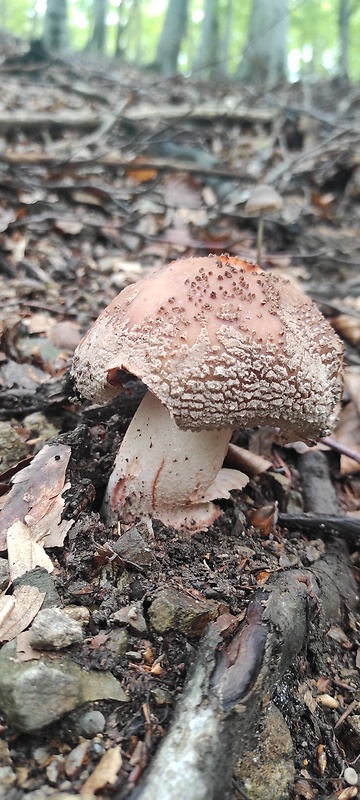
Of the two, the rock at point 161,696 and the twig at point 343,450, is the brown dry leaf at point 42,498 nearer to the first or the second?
the rock at point 161,696

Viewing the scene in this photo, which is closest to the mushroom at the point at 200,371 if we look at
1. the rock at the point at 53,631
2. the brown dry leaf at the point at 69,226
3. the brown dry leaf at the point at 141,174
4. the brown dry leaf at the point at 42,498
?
the brown dry leaf at the point at 42,498

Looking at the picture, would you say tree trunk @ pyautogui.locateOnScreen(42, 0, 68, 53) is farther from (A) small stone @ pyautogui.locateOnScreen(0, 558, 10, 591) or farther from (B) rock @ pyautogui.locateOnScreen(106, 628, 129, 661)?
(B) rock @ pyautogui.locateOnScreen(106, 628, 129, 661)

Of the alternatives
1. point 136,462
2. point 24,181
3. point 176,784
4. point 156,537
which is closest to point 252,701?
point 176,784

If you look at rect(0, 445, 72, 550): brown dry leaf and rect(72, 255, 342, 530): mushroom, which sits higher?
rect(72, 255, 342, 530): mushroom

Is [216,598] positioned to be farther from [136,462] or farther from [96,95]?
[96,95]

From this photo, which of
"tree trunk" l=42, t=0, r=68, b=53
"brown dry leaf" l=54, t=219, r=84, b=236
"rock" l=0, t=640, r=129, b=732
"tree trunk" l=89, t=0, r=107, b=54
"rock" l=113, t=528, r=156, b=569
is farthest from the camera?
"tree trunk" l=89, t=0, r=107, b=54

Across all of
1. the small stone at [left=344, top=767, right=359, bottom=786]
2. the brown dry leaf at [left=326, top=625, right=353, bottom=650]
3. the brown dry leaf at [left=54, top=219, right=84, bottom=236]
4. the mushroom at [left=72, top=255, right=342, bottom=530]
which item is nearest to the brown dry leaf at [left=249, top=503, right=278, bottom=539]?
the mushroom at [left=72, top=255, right=342, bottom=530]

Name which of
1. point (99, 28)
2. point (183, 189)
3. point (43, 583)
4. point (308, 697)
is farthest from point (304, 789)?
point (99, 28)
